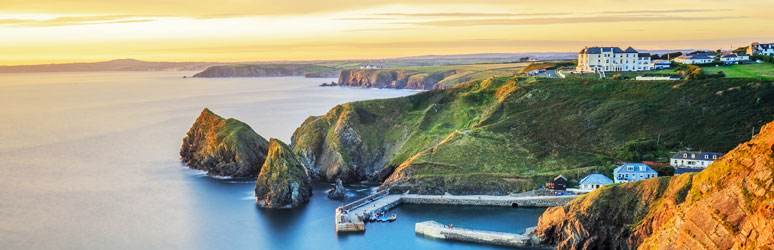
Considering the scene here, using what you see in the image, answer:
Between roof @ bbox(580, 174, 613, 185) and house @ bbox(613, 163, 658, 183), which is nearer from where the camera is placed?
roof @ bbox(580, 174, 613, 185)

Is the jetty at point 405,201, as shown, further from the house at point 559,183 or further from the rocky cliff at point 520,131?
the house at point 559,183

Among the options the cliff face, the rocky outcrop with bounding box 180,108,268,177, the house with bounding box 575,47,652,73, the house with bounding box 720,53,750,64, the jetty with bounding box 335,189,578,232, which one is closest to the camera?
the cliff face

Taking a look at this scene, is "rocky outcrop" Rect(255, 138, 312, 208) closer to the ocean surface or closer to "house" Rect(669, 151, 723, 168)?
the ocean surface

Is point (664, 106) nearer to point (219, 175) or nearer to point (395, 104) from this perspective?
point (395, 104)

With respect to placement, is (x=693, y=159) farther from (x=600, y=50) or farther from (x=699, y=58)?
(x=699, y=58)

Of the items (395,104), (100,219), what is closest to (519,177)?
(395,104)

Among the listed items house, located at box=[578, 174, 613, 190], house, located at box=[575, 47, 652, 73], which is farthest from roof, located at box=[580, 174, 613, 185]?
house, located at box=[575, 47, 652, 73]

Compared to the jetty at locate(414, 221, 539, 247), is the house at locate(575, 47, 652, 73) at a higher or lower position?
higher
